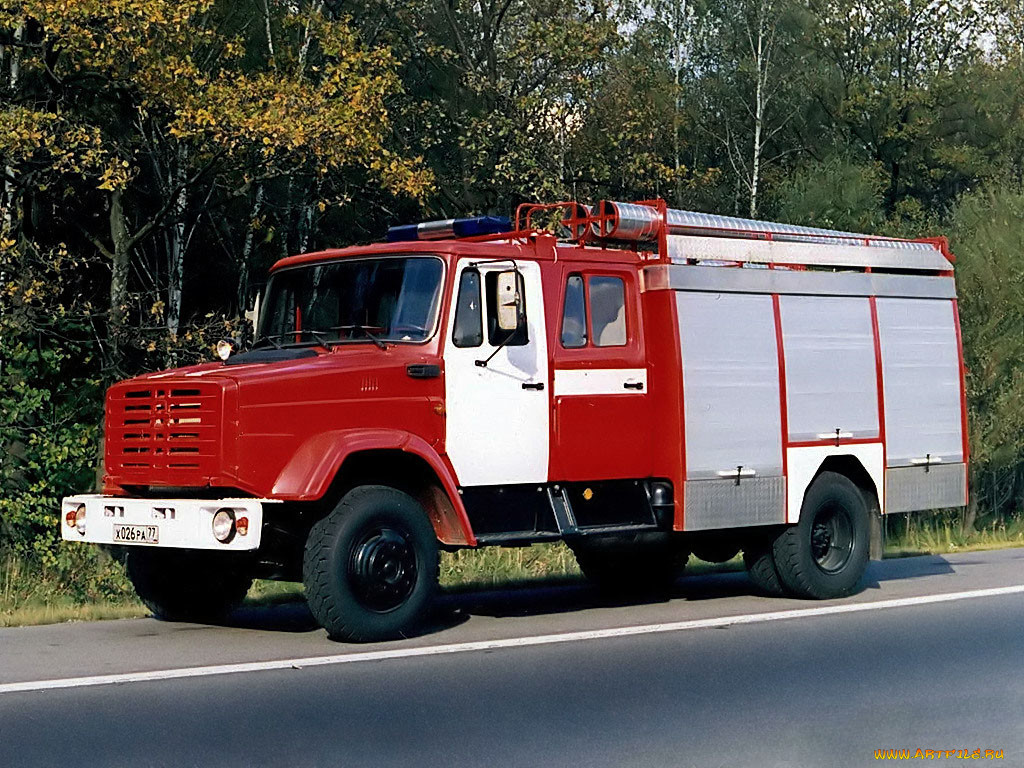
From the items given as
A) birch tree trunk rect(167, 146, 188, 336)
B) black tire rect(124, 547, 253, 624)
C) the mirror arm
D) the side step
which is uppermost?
birch tree trunk rect(167, 146, 188, 336)

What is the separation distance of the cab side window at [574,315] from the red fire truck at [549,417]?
22mm

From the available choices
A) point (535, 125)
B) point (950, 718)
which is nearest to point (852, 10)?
point (535, 125)

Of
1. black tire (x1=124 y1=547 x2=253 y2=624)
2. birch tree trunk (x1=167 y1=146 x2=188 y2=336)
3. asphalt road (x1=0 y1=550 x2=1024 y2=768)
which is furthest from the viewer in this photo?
birch tree trunk (x1=167 y1=146 x2=188 y2=336)

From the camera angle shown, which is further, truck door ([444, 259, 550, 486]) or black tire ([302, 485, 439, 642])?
truck door ([444, 259, 550, 486])

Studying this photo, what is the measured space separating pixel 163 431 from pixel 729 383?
4.61 meters

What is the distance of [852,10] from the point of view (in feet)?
146

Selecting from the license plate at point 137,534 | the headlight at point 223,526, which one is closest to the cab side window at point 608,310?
the headlight at point 223,526

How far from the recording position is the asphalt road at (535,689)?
7016 mm

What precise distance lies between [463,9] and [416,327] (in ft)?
58.1

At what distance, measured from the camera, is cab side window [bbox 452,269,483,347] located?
1116 centimetres

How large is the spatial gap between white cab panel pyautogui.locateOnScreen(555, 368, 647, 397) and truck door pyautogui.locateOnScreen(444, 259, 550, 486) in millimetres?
186

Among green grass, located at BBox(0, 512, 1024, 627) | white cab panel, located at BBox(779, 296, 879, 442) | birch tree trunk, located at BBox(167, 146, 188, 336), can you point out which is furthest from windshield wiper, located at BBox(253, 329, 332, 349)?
birch tree trunk, located at BBox(167, 146, 188, 336)

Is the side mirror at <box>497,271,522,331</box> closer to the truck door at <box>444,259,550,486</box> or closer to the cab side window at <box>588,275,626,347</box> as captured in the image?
the truck door at <box>444,259,550,486</box>

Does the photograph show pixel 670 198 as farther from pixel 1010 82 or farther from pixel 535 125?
pixel 1010 82
